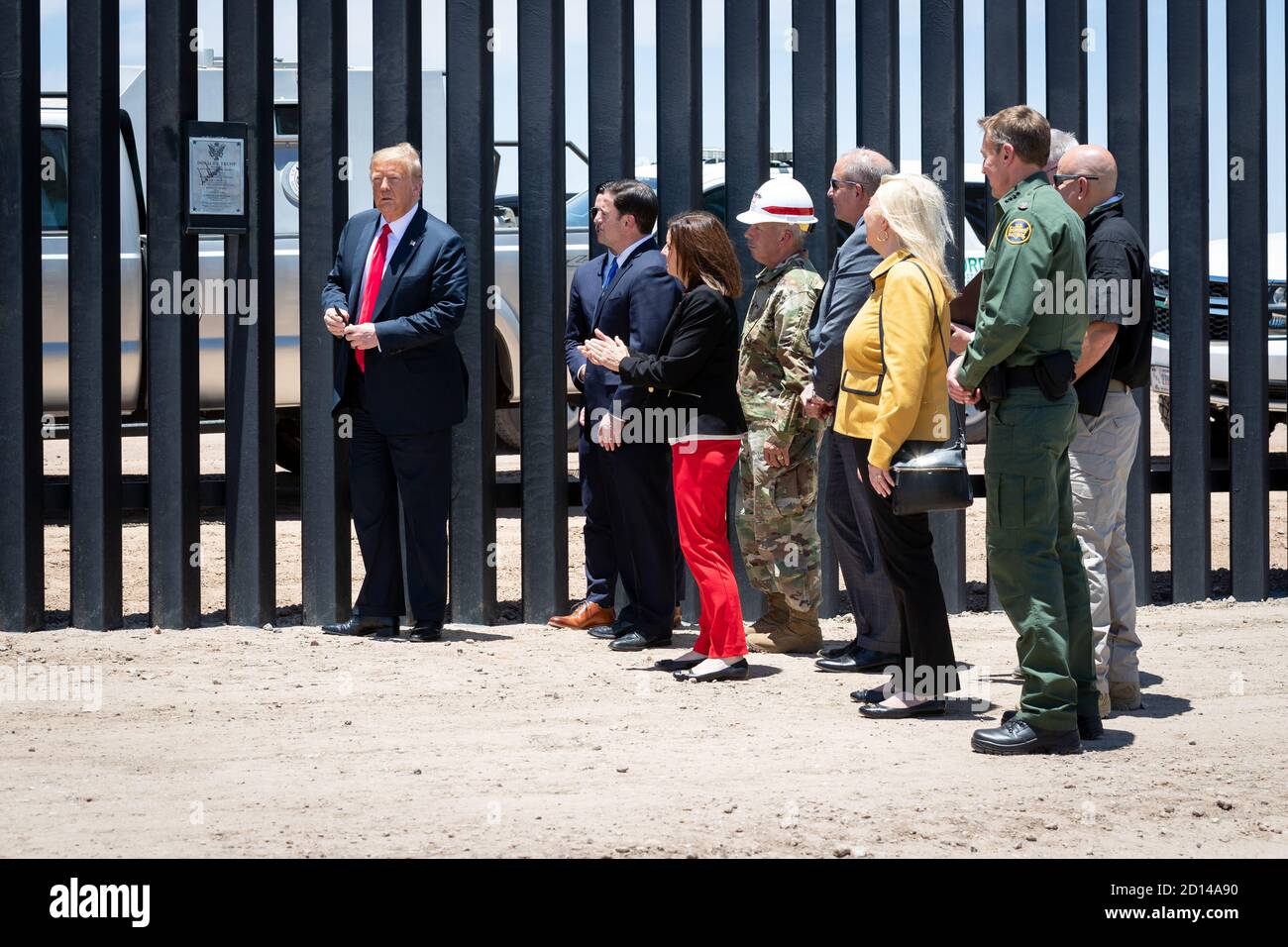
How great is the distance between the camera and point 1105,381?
4668mm

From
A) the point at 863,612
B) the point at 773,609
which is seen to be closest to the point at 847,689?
the point at 863,612

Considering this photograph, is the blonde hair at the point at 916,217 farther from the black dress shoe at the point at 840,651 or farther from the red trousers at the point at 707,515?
the black dress shoe at the point at 840,651

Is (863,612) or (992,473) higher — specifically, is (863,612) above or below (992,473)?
below

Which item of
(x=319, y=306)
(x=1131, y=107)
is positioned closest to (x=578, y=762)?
(x=319, y=306)

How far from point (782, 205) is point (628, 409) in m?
0.92

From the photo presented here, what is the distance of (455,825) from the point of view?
3674 mm

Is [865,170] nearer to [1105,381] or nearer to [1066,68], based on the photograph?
[1105,381]

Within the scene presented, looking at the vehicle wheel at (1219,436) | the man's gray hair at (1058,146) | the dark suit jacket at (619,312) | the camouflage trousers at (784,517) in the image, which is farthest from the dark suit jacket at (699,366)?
the vehicle wheel at (1219,436)

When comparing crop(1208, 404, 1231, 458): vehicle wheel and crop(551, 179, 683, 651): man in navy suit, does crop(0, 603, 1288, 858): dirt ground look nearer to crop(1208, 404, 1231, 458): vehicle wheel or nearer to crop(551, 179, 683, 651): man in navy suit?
crop(551, 179, 683, 651): man in navy suit

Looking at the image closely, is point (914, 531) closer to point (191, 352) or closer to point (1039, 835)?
point (1039, 835)

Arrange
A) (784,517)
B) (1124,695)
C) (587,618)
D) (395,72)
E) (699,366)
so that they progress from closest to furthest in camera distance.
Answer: (1124,695) < (699,366) < (784,517) < (395,72) < (587,618)

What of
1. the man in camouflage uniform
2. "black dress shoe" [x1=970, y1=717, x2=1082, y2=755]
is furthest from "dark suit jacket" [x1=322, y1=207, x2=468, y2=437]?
"black dress shoe" [x1=970, y1=717, x2=1082, y2=755]

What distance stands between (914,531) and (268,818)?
82.8 inches

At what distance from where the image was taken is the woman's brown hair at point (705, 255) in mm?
5367
